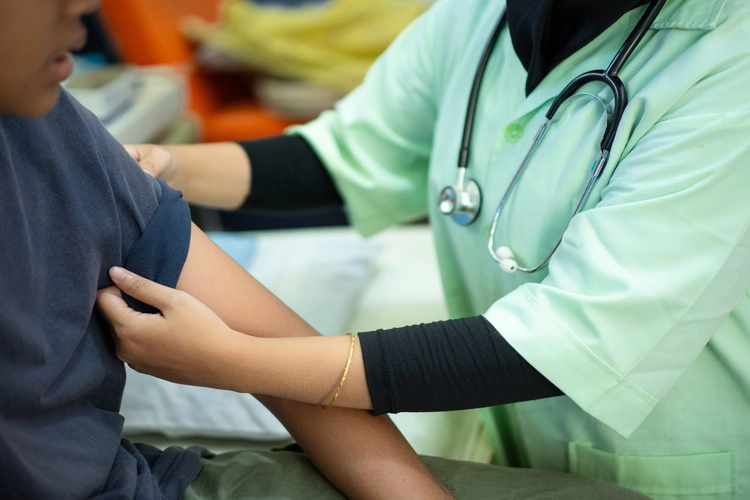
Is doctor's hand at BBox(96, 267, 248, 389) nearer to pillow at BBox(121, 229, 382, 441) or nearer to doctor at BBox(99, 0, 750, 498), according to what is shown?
doctor at BBox(99, 0, 750, 498)

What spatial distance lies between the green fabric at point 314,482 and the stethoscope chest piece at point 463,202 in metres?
0.33

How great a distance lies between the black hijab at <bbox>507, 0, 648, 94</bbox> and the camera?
961 mm

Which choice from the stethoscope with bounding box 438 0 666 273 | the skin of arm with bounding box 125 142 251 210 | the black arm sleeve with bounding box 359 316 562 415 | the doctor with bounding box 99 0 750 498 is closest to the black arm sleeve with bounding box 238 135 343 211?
the skin of arm with bounding box 125 142 251 210

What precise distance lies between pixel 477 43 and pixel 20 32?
0.71 metres

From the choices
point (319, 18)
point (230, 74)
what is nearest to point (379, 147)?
point (319, 18)

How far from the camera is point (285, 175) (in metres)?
1.39

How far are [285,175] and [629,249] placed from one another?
674 millimetres

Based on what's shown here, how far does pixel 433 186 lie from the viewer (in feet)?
3.99

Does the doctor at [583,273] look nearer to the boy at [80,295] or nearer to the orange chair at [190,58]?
the boy at [80,295]

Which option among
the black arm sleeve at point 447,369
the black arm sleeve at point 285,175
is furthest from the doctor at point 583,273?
the black arm sleeve at point 285,175

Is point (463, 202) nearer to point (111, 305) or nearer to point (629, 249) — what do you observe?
point (629, 249)

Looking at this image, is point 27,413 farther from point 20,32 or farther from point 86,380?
point 20,32

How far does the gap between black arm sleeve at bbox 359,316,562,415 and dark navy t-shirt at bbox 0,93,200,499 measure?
0.26 metres

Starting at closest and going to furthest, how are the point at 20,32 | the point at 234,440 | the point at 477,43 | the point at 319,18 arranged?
the point at 20,32 → the point at 477,43 → the point at 234,440 → the point at 319,18
